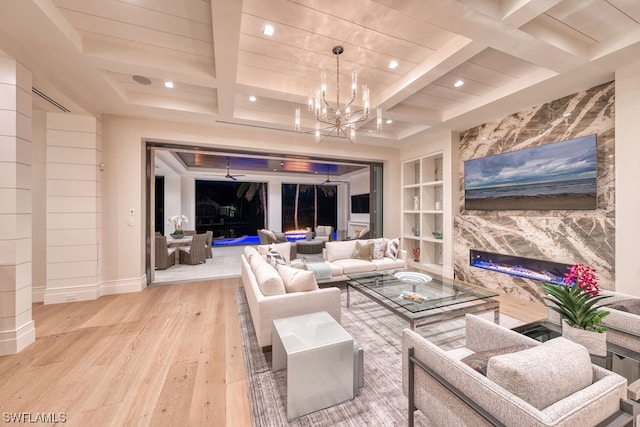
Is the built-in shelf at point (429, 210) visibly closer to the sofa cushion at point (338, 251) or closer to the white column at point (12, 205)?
the sofa cushion at point (338, 251)

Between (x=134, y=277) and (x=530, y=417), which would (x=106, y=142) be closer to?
(x=134, y=277)

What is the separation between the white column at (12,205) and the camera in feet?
7.64

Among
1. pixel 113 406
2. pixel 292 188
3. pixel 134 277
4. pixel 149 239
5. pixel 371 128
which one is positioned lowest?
pixel 113 406

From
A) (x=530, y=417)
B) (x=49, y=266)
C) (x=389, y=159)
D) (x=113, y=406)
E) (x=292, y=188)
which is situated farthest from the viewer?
(x=292, y=188)

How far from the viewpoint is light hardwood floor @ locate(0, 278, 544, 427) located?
172cm

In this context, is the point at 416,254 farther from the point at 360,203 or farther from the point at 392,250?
the point at 360,203

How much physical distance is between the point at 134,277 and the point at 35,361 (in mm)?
1985

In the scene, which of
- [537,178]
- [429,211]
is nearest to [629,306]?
[537,178]

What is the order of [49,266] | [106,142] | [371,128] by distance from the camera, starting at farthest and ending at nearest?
[371,128] < [106,142] < [49,266]

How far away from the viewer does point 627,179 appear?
264 centimetres

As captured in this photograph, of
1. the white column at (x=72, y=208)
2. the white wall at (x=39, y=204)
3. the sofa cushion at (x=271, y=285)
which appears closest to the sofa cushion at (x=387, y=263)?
the sofa cushion at (x=271, y=285)

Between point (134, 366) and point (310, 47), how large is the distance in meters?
3.45

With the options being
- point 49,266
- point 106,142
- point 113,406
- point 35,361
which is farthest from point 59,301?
point 113,406

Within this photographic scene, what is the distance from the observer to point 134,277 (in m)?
4.14
